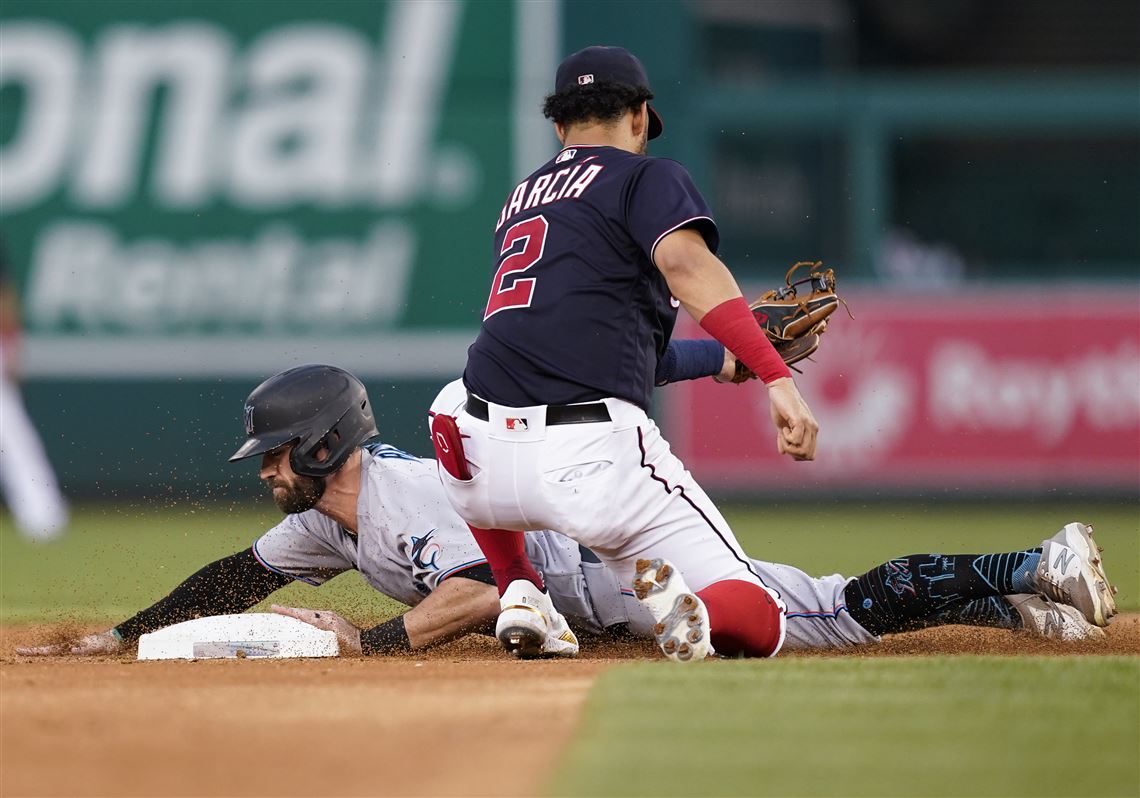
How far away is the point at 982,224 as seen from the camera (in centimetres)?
1842

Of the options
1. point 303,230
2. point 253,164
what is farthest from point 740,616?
point 253,164

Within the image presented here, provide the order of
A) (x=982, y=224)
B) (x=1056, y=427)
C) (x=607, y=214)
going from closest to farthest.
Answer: (x=607, y=214) < (x=1056, y=427) < (x=982, y=224)

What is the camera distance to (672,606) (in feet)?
13.5

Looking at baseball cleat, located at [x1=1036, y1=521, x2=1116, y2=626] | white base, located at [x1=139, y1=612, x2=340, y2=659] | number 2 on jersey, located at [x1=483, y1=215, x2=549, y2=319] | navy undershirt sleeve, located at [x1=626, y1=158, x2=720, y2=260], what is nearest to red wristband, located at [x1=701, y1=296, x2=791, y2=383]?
navy undershirt sleeve, located at [x1=626, y1=158, x2=720, y2=260]

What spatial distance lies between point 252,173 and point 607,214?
8.67 meters

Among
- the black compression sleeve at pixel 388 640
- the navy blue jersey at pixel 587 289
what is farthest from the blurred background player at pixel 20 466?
the navy blue jersey at pixel 587 289

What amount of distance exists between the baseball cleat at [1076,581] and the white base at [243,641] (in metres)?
2.17

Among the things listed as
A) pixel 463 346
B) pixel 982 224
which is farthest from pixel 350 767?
pixel 982 224

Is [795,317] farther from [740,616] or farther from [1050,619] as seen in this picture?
[1050,619]

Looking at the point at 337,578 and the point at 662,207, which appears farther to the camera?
the point at 337,578

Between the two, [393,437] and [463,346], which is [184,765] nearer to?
[393,437]

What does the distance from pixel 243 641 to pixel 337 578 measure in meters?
3.32

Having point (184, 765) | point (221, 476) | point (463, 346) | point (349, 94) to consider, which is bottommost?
point (221, 476)

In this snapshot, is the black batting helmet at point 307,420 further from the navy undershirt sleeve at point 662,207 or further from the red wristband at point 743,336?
the red wristband at point 743,336
